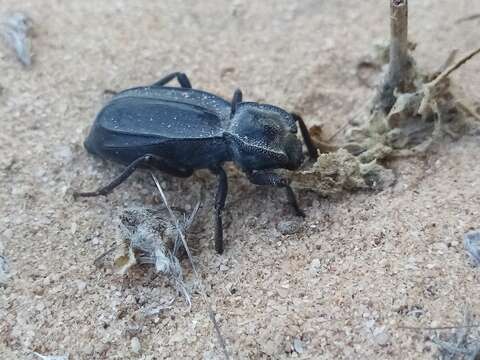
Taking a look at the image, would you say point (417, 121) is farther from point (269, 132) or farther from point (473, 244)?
point (473, 244)

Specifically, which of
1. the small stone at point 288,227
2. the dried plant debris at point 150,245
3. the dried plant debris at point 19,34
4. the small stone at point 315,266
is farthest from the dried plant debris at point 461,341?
the dried plant debris at point 19,34

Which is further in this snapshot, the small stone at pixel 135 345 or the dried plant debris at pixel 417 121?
the dried plant debris at pixel 417 121

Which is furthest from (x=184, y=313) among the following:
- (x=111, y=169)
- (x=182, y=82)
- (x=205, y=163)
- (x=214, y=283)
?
(x=182, y=82)

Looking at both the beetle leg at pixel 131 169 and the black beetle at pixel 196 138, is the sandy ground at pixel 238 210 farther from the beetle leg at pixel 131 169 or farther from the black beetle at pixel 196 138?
the black beetle at pixel 196 138

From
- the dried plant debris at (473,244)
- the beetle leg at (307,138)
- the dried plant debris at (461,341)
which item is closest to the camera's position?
the dried plant debris at (461,341)

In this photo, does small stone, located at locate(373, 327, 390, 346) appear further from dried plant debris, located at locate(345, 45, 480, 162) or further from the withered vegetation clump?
dried plant debris, located at locate(345, 45, 480, 162)

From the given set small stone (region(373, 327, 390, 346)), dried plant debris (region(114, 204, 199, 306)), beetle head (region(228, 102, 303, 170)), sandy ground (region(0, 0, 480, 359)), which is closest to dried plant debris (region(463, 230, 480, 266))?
sandy ground (region(0, 0, 480, 359))

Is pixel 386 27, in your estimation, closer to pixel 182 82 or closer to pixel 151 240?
pixel 182 82
